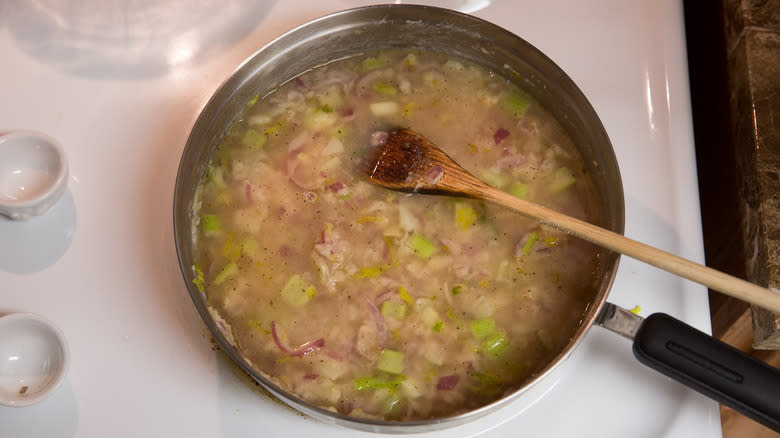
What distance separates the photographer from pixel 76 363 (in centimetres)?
146

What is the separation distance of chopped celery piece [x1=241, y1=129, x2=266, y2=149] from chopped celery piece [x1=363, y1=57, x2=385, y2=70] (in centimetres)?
31

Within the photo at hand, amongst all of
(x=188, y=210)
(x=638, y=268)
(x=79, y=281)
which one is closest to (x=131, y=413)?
(x=79, y=281)

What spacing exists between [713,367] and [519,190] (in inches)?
21.9

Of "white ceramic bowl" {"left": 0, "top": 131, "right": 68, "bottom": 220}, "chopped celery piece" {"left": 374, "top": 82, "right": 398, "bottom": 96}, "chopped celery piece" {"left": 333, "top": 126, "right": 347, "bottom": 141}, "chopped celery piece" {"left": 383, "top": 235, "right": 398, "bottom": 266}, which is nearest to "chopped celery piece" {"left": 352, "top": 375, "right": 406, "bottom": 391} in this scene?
"chopped celery piece" {"left": 383, "top": 235, "right": 398, "bottom": 266}

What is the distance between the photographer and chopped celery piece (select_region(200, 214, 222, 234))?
154 centimetres

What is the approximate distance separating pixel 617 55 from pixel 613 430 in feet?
3.01

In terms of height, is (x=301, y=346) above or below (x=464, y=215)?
below

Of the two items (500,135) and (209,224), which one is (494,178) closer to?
(500,135)

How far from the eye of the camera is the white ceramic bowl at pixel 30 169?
1502 millimetres

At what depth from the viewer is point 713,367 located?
4.15 feet

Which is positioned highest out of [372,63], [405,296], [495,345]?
[372,63]

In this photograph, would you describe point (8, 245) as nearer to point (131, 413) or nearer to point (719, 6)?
point (131, 413)

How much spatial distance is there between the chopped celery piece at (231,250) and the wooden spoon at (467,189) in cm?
34

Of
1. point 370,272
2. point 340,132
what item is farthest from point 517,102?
point 370,272
